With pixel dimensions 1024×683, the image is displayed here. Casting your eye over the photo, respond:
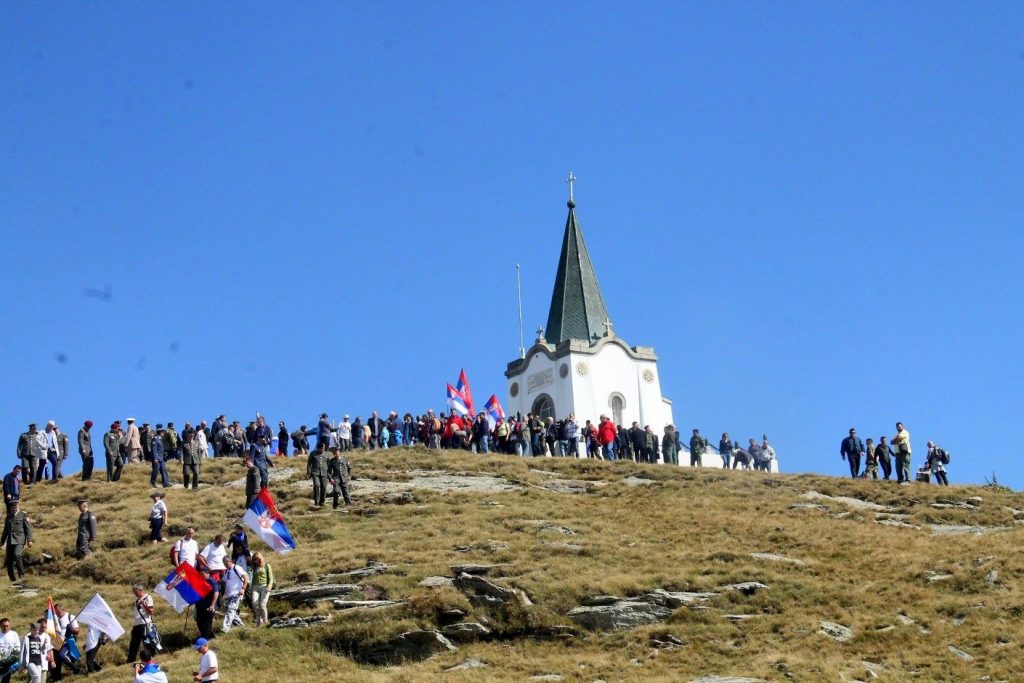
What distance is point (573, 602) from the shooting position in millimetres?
27812

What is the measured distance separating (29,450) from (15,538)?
950 centimetres

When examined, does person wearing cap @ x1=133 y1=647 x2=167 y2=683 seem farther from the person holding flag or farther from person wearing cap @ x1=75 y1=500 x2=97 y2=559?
person wearing cap @ x1=75 y1=500 x2=97 y2=559

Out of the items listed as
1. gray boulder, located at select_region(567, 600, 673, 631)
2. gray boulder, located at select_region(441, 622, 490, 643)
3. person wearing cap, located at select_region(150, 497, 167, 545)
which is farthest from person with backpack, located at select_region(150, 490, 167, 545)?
gray boulder, located at select_region(567, 600, 673, 631)

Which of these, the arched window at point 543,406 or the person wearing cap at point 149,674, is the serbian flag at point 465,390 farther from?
the person wearing cap at point 149,674

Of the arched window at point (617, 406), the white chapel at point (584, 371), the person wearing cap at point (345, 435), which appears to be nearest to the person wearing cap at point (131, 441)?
the person wearing cap at point (345, 435)

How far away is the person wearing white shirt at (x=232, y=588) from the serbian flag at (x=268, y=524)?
2.04 m

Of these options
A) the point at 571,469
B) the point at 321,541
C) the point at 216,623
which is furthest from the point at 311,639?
the point at 571,469

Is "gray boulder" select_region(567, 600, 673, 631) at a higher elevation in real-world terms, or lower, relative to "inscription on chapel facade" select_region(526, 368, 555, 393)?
lower

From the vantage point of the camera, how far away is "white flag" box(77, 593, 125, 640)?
85.3 ft

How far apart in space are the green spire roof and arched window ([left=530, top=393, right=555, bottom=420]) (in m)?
3.62

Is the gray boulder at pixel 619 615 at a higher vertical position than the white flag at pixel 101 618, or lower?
lower

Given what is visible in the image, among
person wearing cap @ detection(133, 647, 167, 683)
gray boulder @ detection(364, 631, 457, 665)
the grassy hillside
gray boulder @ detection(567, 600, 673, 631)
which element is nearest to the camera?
person wearing cap @ detection(133, 647, 167, 683)

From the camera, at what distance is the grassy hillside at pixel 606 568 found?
25.5 m

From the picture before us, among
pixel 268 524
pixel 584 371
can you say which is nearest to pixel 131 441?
pixel 268 524
